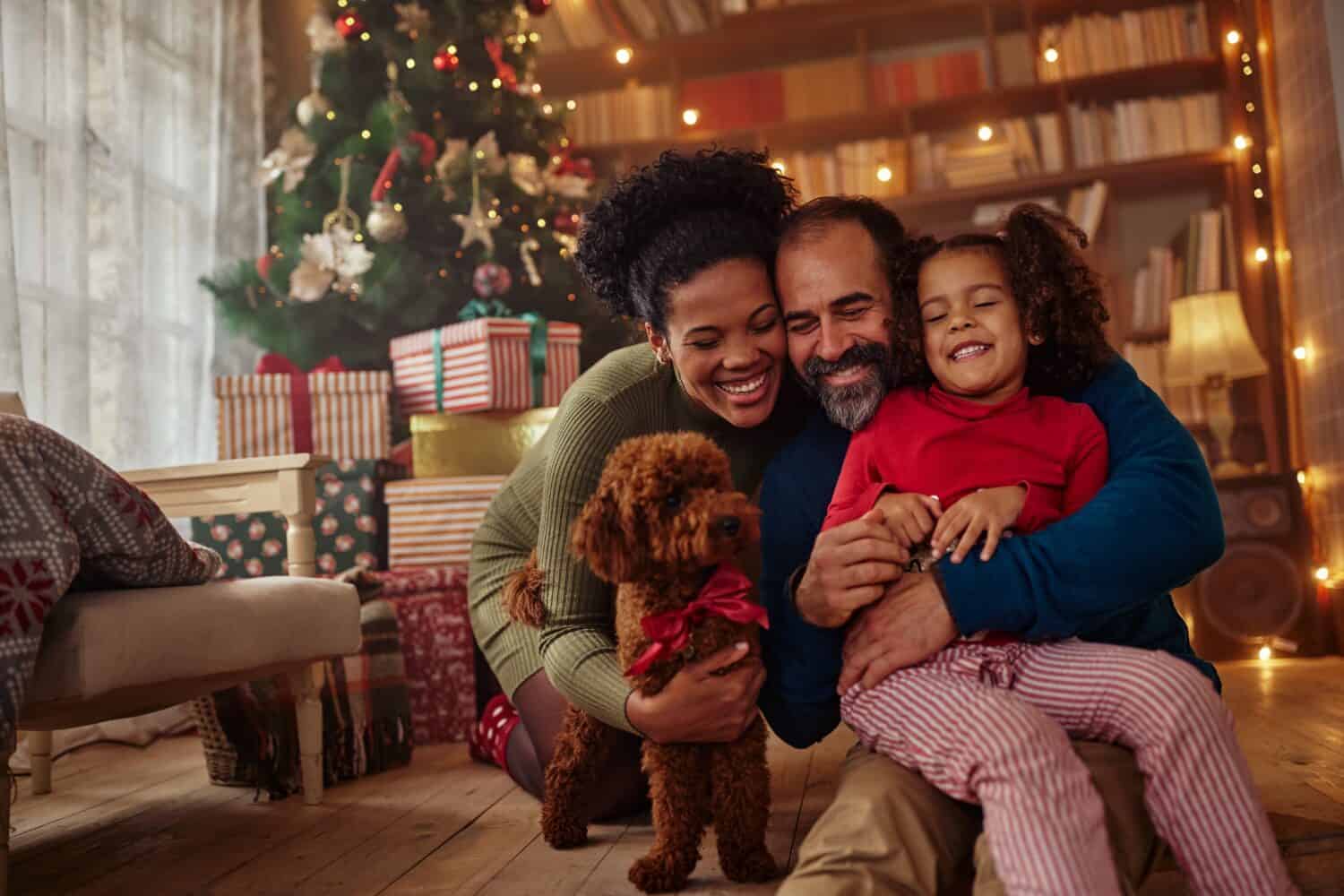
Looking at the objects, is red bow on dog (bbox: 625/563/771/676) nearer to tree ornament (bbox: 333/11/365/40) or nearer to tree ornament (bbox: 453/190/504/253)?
tree ornament (bbox: 453/190/504/253)

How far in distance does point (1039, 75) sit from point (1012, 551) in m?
3.69

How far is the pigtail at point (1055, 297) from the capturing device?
4.69ft

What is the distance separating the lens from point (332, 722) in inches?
92.5

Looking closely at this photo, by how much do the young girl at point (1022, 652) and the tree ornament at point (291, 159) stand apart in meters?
2.82

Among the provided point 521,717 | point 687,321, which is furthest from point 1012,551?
point 521,717

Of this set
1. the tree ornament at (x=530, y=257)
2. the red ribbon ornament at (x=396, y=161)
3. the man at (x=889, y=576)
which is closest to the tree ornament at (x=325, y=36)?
the red ribbon ornament at (x=396, y=161)

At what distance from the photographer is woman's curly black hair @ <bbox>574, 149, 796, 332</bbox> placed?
1604mm

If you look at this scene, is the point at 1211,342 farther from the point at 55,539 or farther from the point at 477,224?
the point at 55,539

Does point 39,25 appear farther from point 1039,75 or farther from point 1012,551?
point 1039,75

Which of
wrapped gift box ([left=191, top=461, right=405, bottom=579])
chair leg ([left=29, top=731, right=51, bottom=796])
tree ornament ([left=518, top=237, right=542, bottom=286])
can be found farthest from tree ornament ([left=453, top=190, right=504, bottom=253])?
chair leg ([left=29, top=731, right=51, bottom=796])

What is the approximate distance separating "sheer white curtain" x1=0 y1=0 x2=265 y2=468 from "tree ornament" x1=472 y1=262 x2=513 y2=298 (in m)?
1.07

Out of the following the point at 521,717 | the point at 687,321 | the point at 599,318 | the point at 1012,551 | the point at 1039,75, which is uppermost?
the point at 1039,75

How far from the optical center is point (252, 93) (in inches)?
162

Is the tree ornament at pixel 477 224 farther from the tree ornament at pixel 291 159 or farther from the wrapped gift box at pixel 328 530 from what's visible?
the wrapped gift box at pixel 328 530
